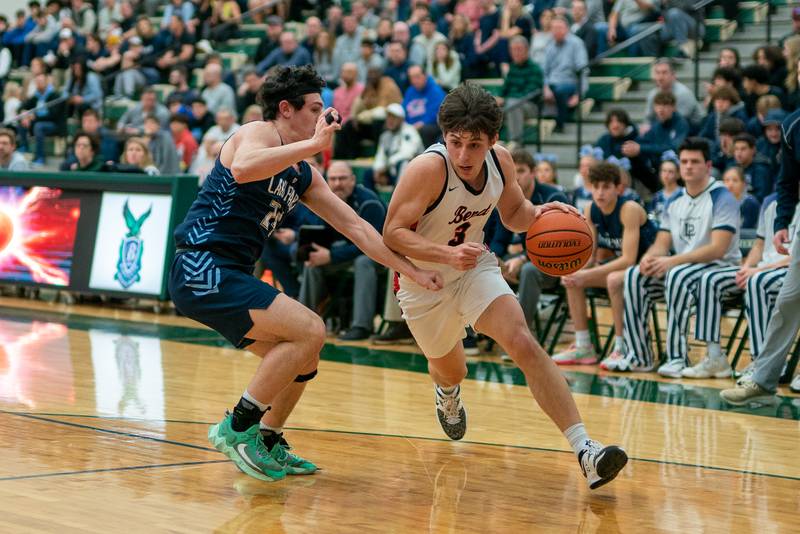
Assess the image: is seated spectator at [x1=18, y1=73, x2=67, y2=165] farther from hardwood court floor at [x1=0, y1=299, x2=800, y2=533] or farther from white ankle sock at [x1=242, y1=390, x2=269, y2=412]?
white ankle sock at [x1=242, y1=390, x2=269, y2=412]

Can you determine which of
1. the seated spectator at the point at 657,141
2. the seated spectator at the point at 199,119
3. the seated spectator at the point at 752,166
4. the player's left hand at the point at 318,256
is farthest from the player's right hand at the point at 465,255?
the seated spectator at the point at 199,119

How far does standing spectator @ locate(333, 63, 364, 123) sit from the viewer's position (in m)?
15.3

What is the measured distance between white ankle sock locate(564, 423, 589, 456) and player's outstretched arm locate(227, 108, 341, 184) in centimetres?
160

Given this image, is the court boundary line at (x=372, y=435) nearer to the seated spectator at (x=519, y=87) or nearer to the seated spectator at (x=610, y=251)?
the seated spectator at (x=610, y=251)

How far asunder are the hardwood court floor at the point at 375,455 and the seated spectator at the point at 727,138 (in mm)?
2931

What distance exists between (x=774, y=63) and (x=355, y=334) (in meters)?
5.14

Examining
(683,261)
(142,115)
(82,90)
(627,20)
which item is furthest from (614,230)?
(82,90)

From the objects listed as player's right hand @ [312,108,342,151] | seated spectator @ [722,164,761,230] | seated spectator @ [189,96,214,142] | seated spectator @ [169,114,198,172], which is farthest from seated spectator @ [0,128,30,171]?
player's right hand @ [312,108,342,151]

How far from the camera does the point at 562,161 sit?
558 inches

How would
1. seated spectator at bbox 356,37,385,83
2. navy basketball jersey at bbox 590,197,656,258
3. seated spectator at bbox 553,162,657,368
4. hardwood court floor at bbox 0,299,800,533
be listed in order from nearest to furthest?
hardwood court floor at bbox 0,299,800,533 < seated spectator at bbox 553,162,657,368 < navy basketball jersey at bbox 590,197,656,258 < seated spectator at bbox 356,37,385,83

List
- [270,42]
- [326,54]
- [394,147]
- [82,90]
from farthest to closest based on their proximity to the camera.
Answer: [82,90] < [270,42] < [326,54] < [394,147]

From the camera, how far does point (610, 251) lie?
9.45 m

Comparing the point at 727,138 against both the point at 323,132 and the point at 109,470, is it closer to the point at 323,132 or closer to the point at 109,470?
the point at 323,132

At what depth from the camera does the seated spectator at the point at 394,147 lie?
13.8 m
